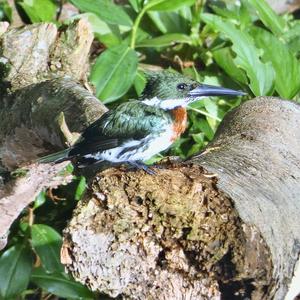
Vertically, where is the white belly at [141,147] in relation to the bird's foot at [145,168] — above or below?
below

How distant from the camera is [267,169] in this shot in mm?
2426

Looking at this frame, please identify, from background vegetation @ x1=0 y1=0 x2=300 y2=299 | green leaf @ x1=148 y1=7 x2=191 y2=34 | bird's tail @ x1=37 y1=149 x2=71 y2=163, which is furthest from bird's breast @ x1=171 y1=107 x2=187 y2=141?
green leaf @ x1=148 y1=7 x2=191 y2=34

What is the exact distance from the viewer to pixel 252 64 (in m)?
3.79

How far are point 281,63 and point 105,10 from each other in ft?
3.04

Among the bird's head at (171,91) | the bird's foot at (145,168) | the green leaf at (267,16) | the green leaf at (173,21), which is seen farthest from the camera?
the green leaf at (173,21)

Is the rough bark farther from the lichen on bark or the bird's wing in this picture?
the lichen on bark

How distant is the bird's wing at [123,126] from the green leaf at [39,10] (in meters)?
1.85

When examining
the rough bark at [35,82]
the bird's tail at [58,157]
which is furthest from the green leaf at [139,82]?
the bird's tail at [58,157]

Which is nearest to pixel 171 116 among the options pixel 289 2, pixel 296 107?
pixel 296 107

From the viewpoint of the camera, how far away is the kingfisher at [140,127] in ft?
8.52

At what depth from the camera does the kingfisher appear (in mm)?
2598

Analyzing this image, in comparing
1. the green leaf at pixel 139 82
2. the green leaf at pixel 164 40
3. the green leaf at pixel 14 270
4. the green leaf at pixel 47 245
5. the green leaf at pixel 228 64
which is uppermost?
the green leaf at pixel 164 40

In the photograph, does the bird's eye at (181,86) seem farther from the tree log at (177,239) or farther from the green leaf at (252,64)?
the green leaf at (252,64)

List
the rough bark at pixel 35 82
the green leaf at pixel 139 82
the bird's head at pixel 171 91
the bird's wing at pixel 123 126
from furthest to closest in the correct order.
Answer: the green leaf at pixel 139 82, the rough bark at pixel 35 82, the bird's head at pixel 171 91, the bird's wing at pixel 123 126
